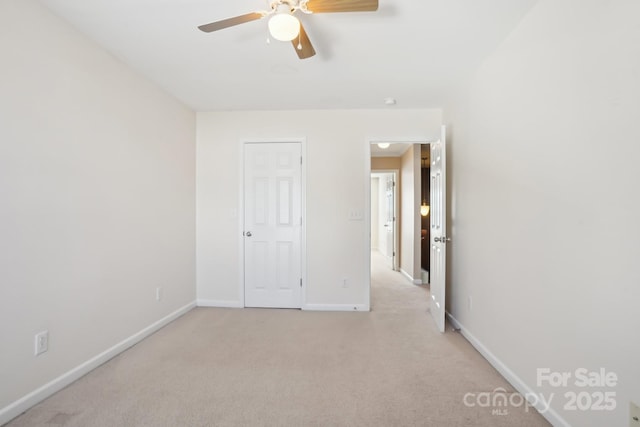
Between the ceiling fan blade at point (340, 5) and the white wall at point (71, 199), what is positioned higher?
the ceiling fan blade at point (340, 5)

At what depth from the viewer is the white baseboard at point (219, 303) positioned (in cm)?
363

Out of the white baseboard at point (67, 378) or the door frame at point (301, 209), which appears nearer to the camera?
the white baseboard at point (67, 378)

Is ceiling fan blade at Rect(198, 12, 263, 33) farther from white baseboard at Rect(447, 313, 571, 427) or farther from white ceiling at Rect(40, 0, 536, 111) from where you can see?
white baseboard at Rect(447, 313, 571, 427)

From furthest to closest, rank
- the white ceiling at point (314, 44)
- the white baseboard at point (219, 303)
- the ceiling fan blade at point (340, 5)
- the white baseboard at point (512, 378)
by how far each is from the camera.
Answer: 1. the white baseboard at point (219, 303)
2. the white ceiling at point (314, 44)
3. the white baseboard at point (512, 378)
4. the ceiling fan blade at point (340, 5)

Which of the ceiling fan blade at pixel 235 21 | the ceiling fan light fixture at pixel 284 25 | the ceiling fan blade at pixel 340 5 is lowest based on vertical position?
the ceiling fan light fixture at pixel 284 25

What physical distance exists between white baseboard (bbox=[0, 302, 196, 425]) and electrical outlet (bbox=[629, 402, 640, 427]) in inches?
117

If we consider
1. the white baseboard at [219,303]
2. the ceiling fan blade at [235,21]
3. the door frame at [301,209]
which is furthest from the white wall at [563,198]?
the white baseboard at [219,303]

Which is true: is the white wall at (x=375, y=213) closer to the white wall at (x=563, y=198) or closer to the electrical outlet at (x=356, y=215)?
the electrical outlet at (x=356, y=215)

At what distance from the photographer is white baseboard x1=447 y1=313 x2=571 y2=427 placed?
1578 millimetres

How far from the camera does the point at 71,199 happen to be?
2010 mm

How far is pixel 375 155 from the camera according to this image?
597 centimetres

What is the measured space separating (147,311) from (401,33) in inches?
124

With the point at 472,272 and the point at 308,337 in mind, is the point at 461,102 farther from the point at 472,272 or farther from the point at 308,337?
the point at 308,337

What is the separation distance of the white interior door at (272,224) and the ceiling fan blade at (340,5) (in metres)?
2.09
